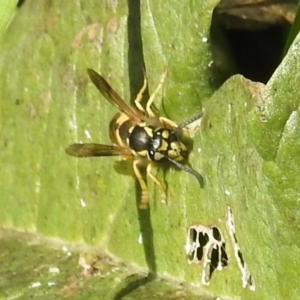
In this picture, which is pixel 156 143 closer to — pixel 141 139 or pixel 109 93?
pixel 141 139

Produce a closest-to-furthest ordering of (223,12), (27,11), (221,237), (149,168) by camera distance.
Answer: (221,237), (149,168), (223,12), (27,11)

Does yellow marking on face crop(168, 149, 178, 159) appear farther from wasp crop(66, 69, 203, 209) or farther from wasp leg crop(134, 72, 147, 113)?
wasp leg crop(134, 72, 147, 113)

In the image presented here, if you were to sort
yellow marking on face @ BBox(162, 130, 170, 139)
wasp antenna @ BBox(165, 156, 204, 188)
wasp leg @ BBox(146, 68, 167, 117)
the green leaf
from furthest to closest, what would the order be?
1. yellow marking on face @ BBox(162, 130, 170, 139)
2. wasp leg @ BBox(146, 68, 167, 117)
3. wasp antenna @ BBox(165, 156, 204, 188)
4. the green leaf

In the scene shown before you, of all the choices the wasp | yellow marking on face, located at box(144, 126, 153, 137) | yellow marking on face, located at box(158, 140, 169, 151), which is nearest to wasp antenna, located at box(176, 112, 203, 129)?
the wasp

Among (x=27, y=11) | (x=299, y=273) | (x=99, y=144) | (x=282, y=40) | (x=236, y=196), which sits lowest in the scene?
(x=299, y=273)

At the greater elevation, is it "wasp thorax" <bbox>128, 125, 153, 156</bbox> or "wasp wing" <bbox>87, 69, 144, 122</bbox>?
"wasp wing" <bbox>87, 69, 144, 122</bbox>

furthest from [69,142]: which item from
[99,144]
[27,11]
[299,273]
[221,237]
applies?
[299,273]

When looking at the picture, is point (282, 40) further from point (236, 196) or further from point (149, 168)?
point (236, 196)
